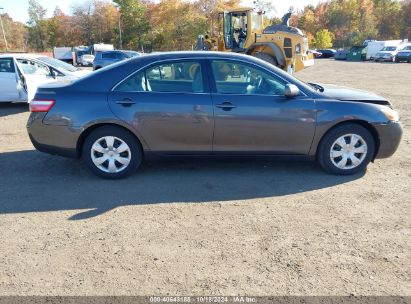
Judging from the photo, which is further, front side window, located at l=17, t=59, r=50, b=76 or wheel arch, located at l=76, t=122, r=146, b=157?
front side window, located at l=17, t=59, r=50, b=76

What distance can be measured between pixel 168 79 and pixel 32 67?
702 centimetres

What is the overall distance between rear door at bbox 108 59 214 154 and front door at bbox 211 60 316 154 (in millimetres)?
168

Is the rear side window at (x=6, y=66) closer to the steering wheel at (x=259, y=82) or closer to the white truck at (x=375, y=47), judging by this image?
the steering wheel at (x=259, y=82)

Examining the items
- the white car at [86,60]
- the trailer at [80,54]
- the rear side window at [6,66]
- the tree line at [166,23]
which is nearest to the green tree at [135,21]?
the tree line at [166,23]

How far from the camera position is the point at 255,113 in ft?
14.6

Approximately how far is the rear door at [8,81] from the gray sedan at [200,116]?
5694 mm

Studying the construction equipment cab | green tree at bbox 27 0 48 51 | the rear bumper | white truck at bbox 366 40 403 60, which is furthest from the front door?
green tree at bbox 27 0 48 51

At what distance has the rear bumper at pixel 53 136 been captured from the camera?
14.9ft

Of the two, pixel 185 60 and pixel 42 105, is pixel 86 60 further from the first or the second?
pixel 185 60

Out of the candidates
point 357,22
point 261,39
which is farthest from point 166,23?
point 261,39

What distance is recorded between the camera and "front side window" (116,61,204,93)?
4512 mm

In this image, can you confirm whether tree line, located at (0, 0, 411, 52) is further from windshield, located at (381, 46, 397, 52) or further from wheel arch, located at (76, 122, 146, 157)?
wheel arch, located at (76, 122, 146, 157)

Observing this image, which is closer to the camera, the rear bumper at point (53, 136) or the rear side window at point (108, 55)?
the rear bumper at point (53, 136)

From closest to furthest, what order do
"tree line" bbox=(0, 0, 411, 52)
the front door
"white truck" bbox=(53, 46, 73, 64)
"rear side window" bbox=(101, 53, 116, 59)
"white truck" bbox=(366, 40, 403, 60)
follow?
the front door
"rear side window" bbox=(101, 53, 116, 59)
"white truck" bbox=(366, 40, 403, 60)
"white truck" bbox=(53, 46, 73, 64)
"tree line" bbox=(0, 0, 411, 52)
